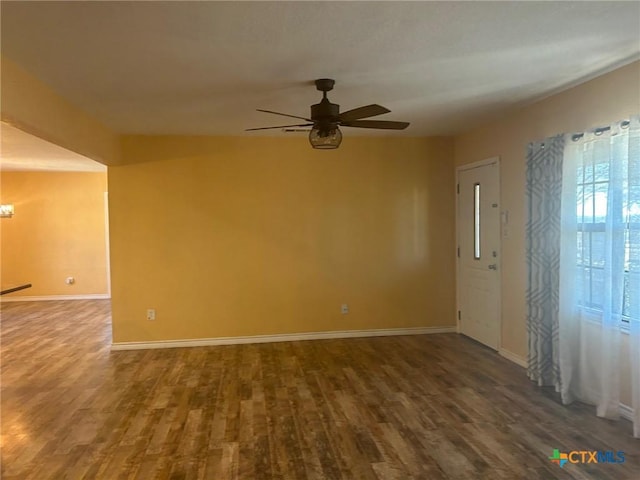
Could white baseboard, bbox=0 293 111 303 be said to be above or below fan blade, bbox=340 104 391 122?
below

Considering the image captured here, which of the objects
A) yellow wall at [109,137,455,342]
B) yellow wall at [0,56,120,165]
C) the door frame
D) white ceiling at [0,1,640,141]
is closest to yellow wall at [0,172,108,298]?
yellow wall at [109,137,455,342]

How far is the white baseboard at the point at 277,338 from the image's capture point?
17.6 ft

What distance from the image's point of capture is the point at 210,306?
5.49m

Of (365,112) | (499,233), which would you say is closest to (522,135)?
(499,233)

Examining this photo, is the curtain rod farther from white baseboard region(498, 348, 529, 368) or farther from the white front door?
white baseboard region(498, 348, 529, 368)

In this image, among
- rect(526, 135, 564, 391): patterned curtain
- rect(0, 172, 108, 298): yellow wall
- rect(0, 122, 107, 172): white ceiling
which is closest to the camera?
rect(526, 135, 564, 391): patterned curtain

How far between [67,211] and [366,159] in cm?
635

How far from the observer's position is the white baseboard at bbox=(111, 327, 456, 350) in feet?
17.6

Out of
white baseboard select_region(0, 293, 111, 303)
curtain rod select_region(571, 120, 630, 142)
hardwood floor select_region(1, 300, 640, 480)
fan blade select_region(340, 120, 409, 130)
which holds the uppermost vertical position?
fan blade select_region(340, 120, 409, 130)

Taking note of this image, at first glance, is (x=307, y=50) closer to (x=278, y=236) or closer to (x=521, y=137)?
(x=521, y=137)

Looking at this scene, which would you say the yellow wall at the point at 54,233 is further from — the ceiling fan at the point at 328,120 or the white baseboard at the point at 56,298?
the ceiling fan at the point at 328,120

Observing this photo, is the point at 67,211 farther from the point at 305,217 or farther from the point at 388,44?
the point at 388,44

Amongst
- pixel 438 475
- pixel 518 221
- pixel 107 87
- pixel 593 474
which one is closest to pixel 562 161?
pixel 518 221

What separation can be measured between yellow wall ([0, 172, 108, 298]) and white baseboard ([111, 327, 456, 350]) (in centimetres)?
413
